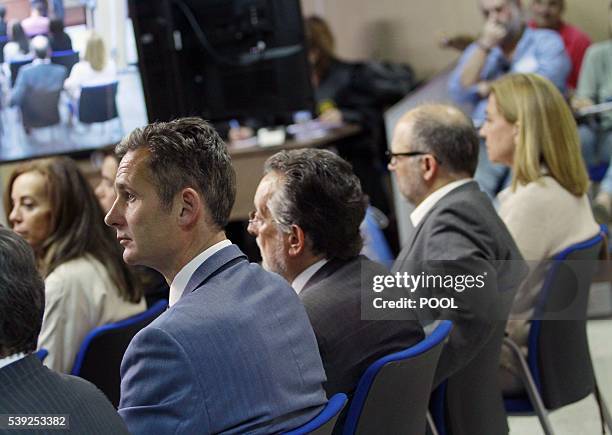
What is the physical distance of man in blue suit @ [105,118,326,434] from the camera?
5.46 feet

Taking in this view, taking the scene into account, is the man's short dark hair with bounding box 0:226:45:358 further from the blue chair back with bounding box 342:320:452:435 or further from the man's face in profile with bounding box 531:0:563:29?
the man's face in profile with bounding box 531:0:563:29

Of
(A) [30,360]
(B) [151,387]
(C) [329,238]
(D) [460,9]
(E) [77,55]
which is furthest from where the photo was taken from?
(D) [460,9]

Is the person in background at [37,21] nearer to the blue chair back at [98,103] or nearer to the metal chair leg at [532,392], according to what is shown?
the blue chair back at [98,103]

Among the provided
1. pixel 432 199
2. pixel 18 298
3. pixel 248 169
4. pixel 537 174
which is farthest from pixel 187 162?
pixel 248 169

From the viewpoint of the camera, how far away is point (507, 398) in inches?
123

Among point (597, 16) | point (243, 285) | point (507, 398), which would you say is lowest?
point (507, 398)

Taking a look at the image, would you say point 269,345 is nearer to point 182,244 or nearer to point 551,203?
point 182,244

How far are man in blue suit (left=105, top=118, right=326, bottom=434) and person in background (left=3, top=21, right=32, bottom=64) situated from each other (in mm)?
2409

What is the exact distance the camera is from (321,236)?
2.38 metres

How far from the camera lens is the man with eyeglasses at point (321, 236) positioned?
7.45 feet

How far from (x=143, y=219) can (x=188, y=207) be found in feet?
0.29

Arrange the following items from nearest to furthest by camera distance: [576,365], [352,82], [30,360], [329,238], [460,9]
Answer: [30,360], [329,238], [576,365], [352,82], [460,9]

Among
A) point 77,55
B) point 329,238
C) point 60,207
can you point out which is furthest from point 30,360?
point 77,55

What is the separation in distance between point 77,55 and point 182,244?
2617 mm
